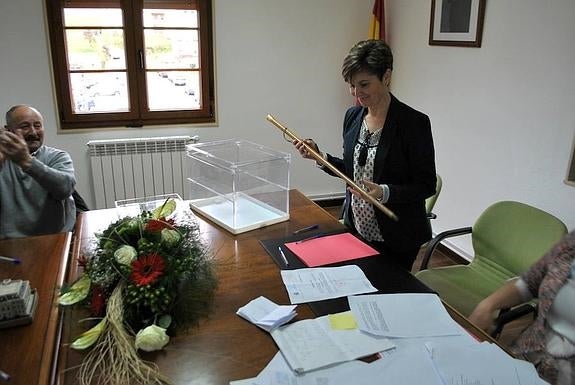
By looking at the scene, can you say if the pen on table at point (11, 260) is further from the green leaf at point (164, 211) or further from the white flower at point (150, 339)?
the white flower at point (150, 339)

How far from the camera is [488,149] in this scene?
2822 mm

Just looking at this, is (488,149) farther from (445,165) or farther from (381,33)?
(381,33)

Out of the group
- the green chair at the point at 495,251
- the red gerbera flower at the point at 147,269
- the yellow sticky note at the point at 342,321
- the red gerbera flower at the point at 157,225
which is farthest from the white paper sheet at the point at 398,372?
the green chair at the point at 495,251

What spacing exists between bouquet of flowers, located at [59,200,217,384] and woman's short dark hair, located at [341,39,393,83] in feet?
2.88

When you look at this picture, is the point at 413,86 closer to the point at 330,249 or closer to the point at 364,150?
the point at 364,150

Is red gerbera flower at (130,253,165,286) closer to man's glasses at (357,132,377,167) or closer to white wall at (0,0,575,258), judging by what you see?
man's glasses at (357,132,377,167)

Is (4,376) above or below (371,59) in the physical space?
below

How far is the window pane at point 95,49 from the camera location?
3303 mm

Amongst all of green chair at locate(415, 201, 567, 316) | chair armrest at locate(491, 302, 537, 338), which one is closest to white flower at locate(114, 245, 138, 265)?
chair armrest at locate(491, 302, 537, 338)

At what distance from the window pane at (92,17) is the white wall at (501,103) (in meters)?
2.16

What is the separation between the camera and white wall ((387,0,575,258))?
2311 millimetres

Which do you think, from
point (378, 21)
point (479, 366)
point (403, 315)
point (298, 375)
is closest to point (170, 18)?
point (378, 21)

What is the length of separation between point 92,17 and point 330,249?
2.68 m

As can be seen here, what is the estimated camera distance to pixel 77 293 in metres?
1.25
